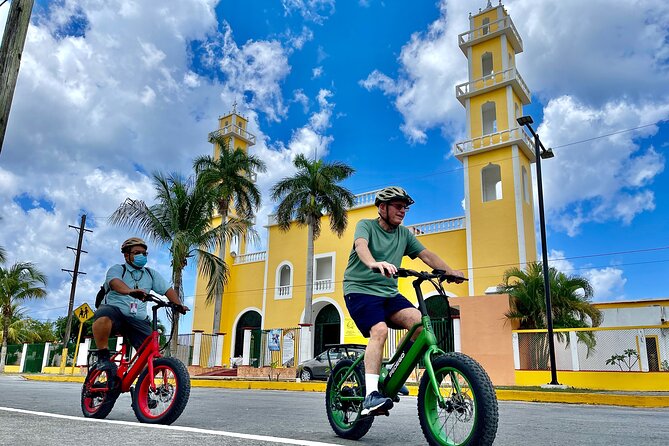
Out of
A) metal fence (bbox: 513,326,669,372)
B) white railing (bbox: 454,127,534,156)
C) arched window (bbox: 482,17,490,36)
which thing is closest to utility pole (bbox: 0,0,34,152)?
metal fence (bbox: 513,326,669,372)

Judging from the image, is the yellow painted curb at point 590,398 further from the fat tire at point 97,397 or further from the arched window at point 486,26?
the arched window at point 486,26

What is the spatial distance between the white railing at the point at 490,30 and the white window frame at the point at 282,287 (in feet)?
51.0

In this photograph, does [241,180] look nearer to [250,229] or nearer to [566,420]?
[250,229]

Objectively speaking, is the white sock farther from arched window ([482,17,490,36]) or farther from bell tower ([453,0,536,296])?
arched window ([482,17,490,36])

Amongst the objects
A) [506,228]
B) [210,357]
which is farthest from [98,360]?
[210,357]

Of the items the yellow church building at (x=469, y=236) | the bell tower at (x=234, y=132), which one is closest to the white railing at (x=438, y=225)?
the yellow church building at (x=469, y=236)

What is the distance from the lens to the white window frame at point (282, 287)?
32375mm

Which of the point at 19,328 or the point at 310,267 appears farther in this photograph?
the point at 19,328

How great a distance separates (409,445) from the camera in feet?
11.4

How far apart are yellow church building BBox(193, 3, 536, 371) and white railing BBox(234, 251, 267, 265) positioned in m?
0.07

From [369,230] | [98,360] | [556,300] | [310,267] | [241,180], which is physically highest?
[241,180]

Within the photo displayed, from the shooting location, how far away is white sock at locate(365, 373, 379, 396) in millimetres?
3461

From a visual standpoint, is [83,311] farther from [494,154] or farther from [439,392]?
[439,392]

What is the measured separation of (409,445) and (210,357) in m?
26.4
